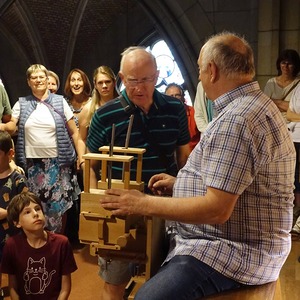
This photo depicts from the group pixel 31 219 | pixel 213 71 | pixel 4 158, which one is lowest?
pixel 31 219

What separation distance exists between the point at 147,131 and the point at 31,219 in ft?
2.78

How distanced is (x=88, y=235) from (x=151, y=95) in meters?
0.87

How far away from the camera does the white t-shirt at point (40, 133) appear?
13.5ft

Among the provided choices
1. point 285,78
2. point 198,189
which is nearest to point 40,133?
point 285,78

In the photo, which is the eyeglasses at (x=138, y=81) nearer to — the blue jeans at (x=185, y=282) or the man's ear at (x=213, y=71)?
the man's ear at (x=213, y=71)

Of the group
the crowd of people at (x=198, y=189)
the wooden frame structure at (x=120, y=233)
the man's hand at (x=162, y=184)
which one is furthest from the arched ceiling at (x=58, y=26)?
the wooden frame structure at (x=120, y=233)

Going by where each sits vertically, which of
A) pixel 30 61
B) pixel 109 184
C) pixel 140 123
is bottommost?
pixel 109 184

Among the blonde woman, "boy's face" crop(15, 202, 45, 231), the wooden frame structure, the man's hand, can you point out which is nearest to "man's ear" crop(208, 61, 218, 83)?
the wooden frame structure

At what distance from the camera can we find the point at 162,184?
2238mm

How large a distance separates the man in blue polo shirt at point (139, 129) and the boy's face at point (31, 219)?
0.45 meters

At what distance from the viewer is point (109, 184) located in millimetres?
1984

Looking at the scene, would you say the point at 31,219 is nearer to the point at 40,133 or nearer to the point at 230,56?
the point at 40,133

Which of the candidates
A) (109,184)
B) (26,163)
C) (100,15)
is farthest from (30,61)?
(109,184)

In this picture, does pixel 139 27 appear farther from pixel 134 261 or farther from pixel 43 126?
pixel 134 261
